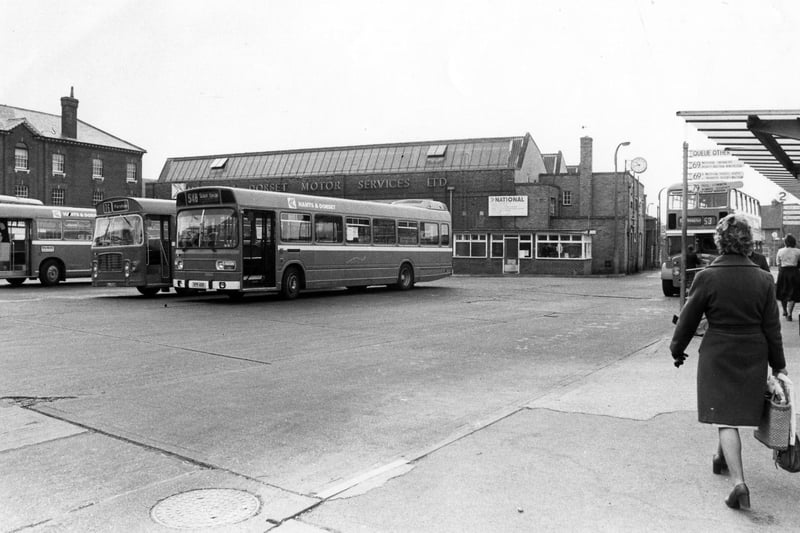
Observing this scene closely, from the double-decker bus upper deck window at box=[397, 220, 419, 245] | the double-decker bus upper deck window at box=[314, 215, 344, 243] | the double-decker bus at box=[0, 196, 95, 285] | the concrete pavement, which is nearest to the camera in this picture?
the concrete pavement

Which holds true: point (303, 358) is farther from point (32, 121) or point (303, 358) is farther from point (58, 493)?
point (32, 121)

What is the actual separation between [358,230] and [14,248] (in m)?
13.5

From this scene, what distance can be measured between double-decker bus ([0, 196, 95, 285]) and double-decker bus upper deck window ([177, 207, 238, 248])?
34.6 ft

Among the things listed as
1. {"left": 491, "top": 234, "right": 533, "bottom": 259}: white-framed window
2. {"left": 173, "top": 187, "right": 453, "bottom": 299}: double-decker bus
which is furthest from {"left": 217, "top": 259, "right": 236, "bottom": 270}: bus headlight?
{"left": 491, "top": 234, "right": 533, "bottom": 259}: white-framed window

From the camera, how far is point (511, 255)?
49.3 meters

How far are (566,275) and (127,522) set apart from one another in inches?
1775

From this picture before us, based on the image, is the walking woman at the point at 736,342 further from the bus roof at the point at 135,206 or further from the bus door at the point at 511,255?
the bus door at the point at 511,255

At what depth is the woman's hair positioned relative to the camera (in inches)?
169

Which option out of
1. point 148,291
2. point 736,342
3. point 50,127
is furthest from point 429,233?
point 50,127

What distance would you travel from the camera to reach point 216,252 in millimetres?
18078

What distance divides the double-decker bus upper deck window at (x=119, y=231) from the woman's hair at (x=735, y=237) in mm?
18738

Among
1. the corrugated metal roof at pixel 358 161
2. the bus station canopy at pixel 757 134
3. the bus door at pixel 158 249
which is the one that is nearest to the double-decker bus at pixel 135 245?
the bus door at pixel 158 249

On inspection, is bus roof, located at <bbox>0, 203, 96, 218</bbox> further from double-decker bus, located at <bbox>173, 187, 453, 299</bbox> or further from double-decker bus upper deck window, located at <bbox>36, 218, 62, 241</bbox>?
double-decker bus, located at <bbox>173, 187, 453, 299</bbox>

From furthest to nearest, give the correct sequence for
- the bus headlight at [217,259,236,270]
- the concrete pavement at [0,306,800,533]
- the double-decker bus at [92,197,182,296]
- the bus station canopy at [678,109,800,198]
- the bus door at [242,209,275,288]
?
1. the double-decker bus at [92,197,182,296]
2. the bus door at [242,209,275,288]
3. the bus headlight at [217,259,236,270]
4. the bus station canopy at [678,109,800,198]
5. the concrete pavement at [0,306,800,533]
